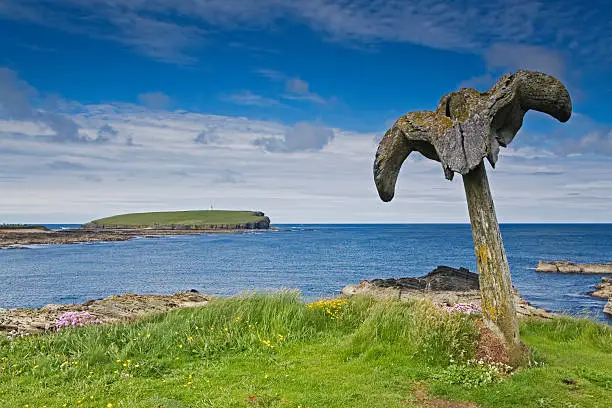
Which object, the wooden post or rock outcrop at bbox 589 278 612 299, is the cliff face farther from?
the wooden post

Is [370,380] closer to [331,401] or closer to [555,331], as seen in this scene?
[331,401]

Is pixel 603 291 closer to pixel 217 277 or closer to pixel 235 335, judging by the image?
pixel 217 277

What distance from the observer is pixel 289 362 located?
809 centimetres

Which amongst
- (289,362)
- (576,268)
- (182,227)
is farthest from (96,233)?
(289,362)

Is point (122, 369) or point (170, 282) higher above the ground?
point (122, 369)

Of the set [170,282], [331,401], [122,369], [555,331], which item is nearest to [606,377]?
[555,331]

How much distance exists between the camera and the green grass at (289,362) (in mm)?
6727

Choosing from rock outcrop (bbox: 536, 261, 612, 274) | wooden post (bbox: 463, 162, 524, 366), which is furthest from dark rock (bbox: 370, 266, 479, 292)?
wooden post (bbox: 463, 162, 524, 366)

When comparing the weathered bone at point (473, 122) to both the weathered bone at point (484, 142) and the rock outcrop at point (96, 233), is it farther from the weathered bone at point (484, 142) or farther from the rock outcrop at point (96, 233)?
the rock outcrop at point (96, 233)

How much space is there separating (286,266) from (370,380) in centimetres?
4857

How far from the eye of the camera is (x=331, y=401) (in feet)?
21.6

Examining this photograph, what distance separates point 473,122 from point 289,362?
500cm

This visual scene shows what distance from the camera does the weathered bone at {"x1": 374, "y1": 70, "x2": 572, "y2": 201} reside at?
7.82m

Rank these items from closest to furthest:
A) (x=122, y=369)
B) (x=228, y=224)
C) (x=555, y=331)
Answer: (x=122, y=369) → (x=555, y=331) → (x=228, y=224)
